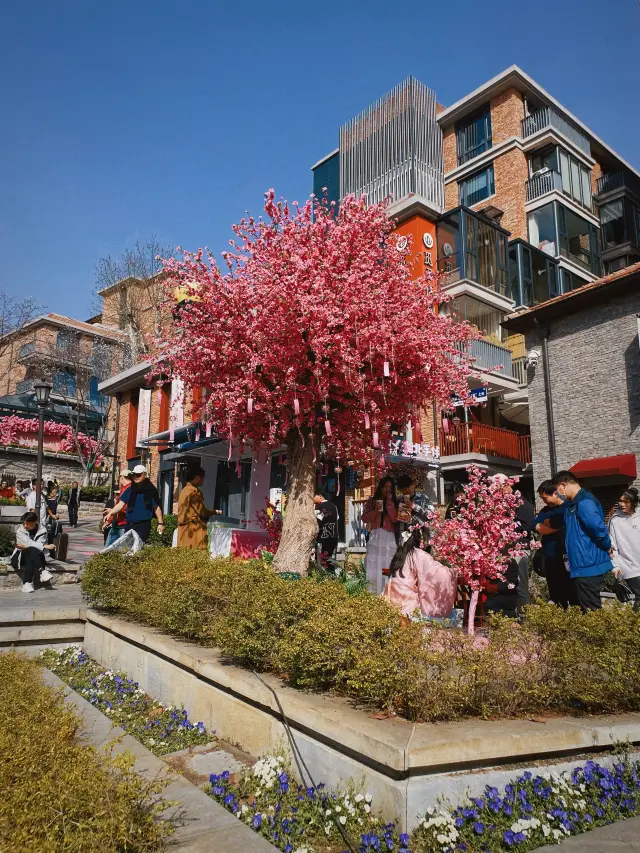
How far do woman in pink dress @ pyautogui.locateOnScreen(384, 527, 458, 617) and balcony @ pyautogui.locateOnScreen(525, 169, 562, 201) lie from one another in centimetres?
2713

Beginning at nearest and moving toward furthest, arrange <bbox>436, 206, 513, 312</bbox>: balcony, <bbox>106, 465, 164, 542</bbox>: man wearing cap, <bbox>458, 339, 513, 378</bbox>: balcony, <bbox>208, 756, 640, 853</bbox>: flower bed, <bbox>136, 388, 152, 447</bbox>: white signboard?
<bbox>208, 756, 640, 853</bbox>: flower bed < <bbox>106, 465, 164, 542</bbox>: man wearing cap < <bbox>458, 339, 513, 378</bbox>: balcony < <bbox>436, 206, 513, 312</bbox>: balcony < <bbox>136, 388, 152, 447</bbox>: white signboard

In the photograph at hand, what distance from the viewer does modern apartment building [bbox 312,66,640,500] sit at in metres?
22.6

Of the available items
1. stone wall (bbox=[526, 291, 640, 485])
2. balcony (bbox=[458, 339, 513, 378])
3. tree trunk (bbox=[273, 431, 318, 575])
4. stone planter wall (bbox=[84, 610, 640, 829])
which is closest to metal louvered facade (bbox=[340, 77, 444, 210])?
balcony (bbox=[458, 339, 513, 378])

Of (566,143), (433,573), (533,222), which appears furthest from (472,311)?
(433,573)

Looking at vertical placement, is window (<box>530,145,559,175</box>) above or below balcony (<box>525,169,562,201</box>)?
above

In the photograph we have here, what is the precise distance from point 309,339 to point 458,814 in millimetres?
5419

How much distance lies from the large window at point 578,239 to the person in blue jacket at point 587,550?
25.4 metres

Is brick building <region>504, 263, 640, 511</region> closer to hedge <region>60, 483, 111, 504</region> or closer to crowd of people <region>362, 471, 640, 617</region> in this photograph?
crowd of people <region>362, 471, 640, 617</region>

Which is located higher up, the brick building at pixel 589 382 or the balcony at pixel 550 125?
the balcony at pixel 550 125

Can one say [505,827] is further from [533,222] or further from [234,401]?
[533,222]

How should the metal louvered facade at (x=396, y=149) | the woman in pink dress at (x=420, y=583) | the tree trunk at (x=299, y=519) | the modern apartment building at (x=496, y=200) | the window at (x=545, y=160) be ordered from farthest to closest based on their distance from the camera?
the window at (x=545, y=160) < the metal louvered facade at (x=396, y=149) < the modern apartment building at (x=496, y=200) < the tree trunk at (x=299, y=519) < the woman in pink dress at (x=420, y=583)

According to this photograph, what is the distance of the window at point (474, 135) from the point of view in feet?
101

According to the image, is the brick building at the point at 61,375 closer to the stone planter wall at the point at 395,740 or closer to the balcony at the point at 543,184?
the balcony at the point at 543,184

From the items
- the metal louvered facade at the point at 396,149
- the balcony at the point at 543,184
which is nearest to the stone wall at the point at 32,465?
the metal louvered facade at the point at 396,149
